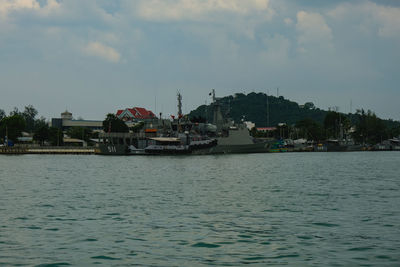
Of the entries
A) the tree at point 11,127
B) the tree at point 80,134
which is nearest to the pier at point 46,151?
the tree at point 11,127

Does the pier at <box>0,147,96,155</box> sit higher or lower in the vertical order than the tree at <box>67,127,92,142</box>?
lower

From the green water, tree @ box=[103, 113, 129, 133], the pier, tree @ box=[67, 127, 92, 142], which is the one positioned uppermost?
tree @ box=[103, 113, 129, 133]

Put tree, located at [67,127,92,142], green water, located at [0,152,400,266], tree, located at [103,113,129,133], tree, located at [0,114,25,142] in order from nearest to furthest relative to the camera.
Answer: green water, located at [0,152,400,266] < tree, located at [103,113,129,133] < tree, located at [0,114,25,142] < tree, located at [67,127,92,142]

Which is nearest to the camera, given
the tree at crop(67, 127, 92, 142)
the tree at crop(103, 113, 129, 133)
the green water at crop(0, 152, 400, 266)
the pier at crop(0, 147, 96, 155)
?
the green water at crop(0, 152, 400, 266)

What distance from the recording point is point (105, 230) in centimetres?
1664

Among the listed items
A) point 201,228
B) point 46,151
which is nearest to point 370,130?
point 46,151

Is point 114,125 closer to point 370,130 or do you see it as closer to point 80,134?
point 80,134

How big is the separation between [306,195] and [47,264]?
18646mm

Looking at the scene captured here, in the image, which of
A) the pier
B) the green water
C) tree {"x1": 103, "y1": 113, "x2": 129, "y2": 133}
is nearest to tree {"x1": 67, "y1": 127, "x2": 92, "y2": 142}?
tree {"x1": 103, "y1": 113, "x2": 129, "y2": 133}

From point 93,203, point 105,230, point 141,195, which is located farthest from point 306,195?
point 105,230

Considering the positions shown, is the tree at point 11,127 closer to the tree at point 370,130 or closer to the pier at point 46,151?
the pier at point 46,151

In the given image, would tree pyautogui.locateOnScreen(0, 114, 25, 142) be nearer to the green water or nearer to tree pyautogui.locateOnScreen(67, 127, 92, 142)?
tree pyautogui.locateOnScreen(67, 127, 92, 142)

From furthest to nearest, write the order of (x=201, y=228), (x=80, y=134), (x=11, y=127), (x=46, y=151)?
(x=80, y=134)
(x=11, y=127)
(x=46, y=151)
(x=201, y=228)

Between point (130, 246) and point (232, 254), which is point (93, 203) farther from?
point (232, 254)
